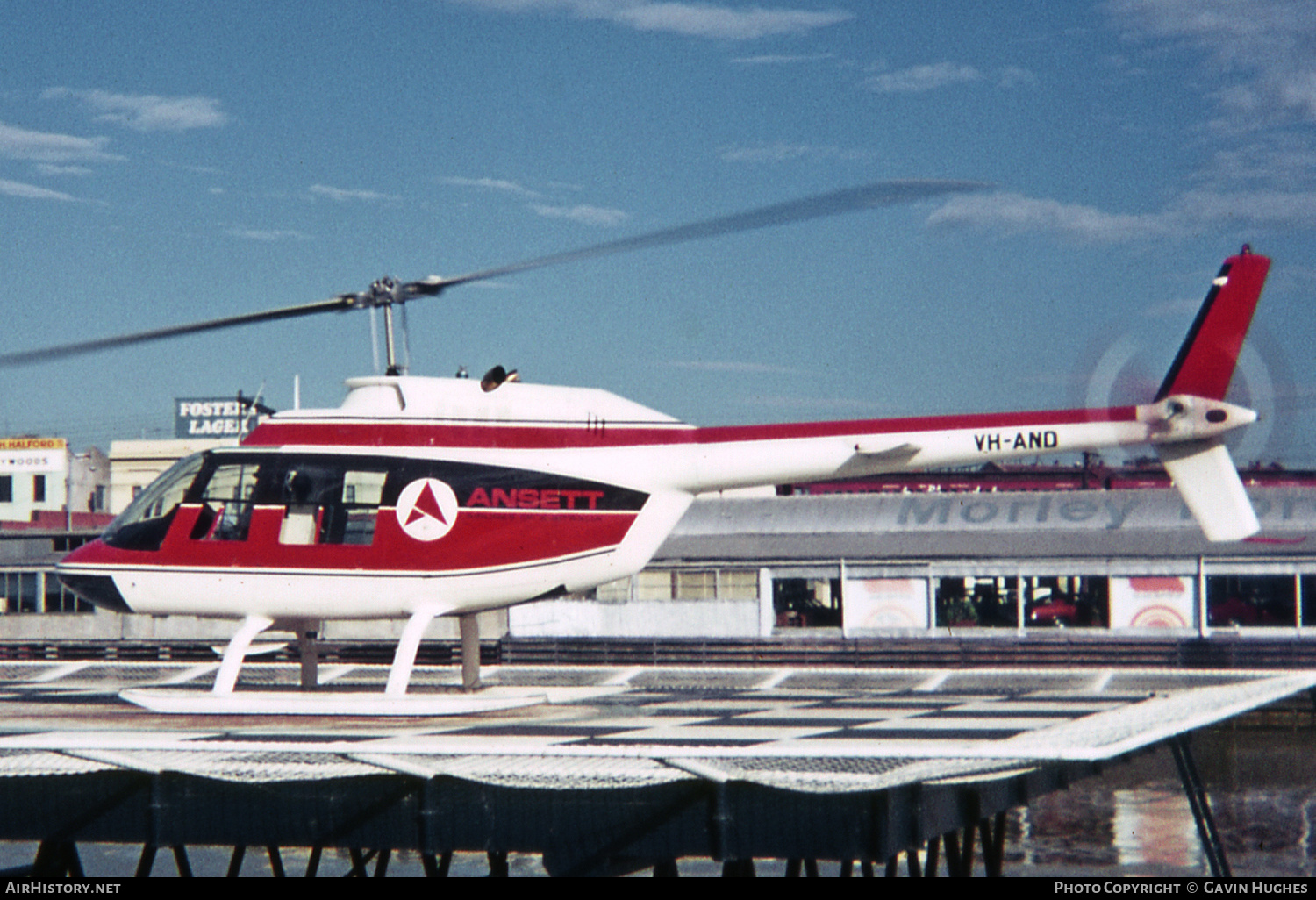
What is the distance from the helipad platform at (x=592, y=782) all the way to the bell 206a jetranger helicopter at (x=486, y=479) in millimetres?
5220

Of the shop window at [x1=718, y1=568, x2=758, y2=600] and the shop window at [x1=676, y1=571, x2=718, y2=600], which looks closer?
the shop window at [x1=718, y1=568, x2=758, y2=600]

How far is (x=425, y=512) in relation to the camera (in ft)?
68.7

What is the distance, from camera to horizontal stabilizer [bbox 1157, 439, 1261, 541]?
20.9 m

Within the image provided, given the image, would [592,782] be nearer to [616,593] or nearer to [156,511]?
[156,511]

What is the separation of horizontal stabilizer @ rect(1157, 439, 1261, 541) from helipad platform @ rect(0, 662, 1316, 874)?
5379 millimetres

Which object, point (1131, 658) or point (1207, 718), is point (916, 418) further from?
point (1131, 658)

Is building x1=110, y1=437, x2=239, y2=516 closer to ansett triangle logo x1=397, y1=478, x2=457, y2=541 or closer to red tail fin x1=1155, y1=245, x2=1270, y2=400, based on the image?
ansett triangle logo x1=397, y1=478, x2=457, y2=541

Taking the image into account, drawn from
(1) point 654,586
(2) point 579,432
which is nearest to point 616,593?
(1) point 654,586

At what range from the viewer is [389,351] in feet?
73.9

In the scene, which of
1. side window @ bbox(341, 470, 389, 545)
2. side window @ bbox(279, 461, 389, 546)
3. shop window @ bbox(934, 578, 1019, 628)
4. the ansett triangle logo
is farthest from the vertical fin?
shop window @ bbox(934, 578, 1019, 628)

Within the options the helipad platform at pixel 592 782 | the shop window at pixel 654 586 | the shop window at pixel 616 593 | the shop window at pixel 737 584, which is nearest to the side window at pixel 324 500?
the helipad platform at pixel 592 782

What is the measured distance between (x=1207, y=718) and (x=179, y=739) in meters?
8.94

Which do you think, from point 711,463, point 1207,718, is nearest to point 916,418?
point 711,463

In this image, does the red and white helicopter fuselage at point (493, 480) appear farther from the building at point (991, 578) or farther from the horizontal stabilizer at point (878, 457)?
the building at point (991, 578)
